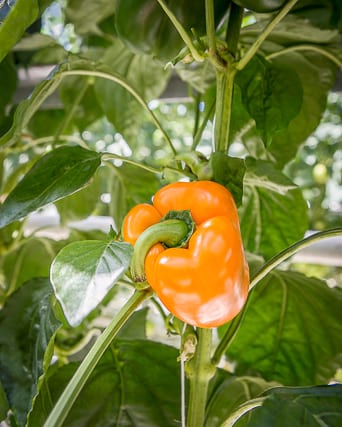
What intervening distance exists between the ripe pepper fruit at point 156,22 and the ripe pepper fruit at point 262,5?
0.10ft

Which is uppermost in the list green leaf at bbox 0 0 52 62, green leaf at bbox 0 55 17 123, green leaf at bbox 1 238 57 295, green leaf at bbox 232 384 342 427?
green leaf at bbox 0 0 52 62

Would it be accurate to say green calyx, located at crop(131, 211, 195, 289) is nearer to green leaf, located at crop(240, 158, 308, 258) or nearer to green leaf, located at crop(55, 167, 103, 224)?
green leaf, located at crop(240, 158, 308, 258)

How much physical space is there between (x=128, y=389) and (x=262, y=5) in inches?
13.9

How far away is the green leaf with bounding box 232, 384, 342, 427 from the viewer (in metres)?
0.35

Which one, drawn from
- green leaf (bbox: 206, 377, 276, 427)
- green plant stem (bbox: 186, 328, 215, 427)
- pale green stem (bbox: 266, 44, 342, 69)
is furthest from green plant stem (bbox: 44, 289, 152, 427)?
pale green stem (bbox: 266, 44, 342, 69)

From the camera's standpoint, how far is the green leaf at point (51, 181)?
0.45 meters

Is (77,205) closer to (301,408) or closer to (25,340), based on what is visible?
(25,340)

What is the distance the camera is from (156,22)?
55 cm

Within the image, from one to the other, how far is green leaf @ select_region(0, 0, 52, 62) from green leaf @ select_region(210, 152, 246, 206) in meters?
0.16

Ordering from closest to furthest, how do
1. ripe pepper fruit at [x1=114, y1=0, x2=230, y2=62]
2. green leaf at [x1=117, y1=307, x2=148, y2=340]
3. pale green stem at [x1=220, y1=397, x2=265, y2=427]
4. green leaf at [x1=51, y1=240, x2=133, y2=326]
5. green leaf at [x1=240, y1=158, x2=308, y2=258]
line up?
green leaf at [x1=51, y1=240, x2=133, y2=326], pale green stem at [x1=220, y1=397, x2=265, y2=427], ripe pepper fruit at [x1=114, y1=0, x2=230, y2=62], green leaf at [x1=240, y1=158, x2=308, y2=258], green leaf at [x1=117, y1=307, x2=148, y2=340]

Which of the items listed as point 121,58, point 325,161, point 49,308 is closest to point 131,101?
point 121,58

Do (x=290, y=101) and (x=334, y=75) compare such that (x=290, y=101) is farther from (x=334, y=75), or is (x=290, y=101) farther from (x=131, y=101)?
(x=131, y=101)

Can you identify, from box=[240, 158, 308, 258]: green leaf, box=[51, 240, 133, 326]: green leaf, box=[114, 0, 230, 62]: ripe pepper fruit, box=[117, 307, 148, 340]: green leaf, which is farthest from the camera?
box=[117, 307, 148, 340]: green leaf

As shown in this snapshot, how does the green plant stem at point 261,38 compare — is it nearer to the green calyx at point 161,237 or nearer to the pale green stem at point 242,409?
the green calyx at point 161,237
